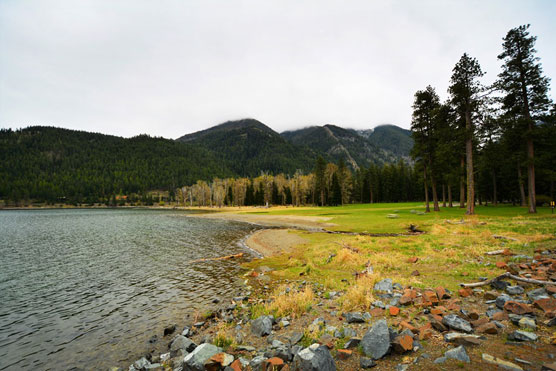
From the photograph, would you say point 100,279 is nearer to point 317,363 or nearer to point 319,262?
point 319,262

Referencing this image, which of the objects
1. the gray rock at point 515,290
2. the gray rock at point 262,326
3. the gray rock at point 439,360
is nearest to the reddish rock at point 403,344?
the gray rock at point 439,360

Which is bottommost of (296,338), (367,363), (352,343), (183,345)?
(183,345)

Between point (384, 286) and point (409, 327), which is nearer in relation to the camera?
point (409, 327)

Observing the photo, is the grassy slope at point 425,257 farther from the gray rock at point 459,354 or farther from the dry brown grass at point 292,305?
the gray rock at point 459,354

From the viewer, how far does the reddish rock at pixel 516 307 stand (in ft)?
21.9

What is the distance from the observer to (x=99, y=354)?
32.7ft

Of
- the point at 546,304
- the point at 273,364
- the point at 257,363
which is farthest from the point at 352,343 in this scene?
the point at 546,304

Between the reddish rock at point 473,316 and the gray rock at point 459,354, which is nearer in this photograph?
the gray rock at point 459,354

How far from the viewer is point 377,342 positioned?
20.0 ft

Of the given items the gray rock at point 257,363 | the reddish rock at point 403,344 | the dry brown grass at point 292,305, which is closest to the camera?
the reddish rock at point 403,344

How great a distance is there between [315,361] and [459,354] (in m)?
3.12

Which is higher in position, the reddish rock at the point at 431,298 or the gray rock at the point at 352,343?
the reddish rock at the point at 431,298

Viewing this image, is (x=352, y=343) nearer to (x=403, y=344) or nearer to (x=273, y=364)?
(x=403, y=344)

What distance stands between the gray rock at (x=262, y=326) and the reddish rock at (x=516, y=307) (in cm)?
755
